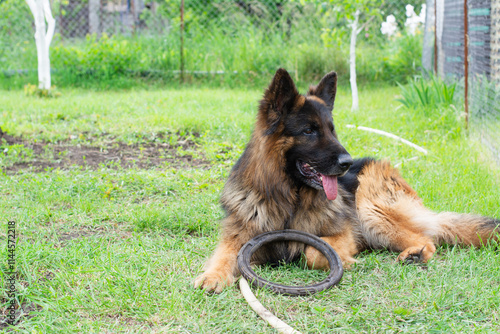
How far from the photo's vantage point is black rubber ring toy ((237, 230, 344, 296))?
2691mm

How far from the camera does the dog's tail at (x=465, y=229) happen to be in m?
3.29

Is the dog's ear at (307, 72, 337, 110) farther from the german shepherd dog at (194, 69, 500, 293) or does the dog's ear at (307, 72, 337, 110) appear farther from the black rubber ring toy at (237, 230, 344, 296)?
the black rubber ring toy at (237, 230, 344, 296)

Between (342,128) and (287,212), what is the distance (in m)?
3.91

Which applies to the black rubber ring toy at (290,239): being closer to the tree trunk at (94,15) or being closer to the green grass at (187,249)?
the green grass at (187,249)

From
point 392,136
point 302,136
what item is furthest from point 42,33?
point 302,136

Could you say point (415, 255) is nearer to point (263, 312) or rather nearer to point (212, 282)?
point (263, 312)

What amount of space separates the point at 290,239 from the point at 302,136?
0.72m

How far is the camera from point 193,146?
→ 6352mm

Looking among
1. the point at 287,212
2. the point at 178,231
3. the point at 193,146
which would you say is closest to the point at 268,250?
the point at 287,212

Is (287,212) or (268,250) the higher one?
(287,212)

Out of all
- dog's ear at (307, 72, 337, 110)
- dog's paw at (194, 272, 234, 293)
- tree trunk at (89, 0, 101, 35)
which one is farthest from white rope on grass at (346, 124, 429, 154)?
tree trunk at (89, 0, 101, 35)

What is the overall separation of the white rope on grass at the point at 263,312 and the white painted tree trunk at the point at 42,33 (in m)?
8.63

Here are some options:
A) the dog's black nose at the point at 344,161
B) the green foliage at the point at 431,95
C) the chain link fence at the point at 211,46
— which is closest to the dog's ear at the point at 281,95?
the dog's black nose at the point at 344,161

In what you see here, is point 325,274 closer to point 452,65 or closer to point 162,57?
point 452,65
